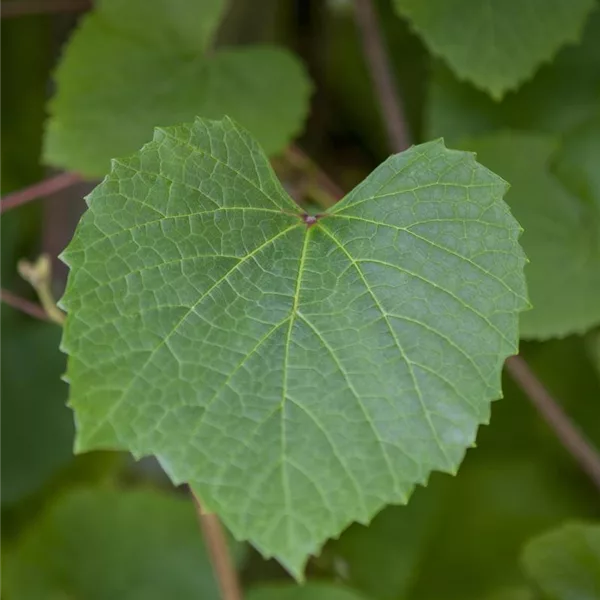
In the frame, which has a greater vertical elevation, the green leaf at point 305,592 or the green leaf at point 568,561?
the green leaf at point 568,561

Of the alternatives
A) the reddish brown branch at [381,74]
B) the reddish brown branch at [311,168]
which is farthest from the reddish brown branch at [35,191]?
the reddish brown branch at [381,74]

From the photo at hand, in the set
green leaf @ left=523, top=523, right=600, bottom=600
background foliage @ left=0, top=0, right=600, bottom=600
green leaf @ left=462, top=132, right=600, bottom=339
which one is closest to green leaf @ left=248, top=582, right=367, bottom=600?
background foliage @ left=0, top=0, right=600, bottom=600

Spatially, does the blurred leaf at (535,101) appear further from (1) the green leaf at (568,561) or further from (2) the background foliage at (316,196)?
(1) the green leaf at (568,561)

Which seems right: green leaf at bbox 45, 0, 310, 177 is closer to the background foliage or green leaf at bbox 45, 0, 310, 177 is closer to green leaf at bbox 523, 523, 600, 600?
the background foliage

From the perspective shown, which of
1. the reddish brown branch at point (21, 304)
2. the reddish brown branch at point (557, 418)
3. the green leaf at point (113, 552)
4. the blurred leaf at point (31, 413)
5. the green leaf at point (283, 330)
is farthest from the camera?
the blurred leaf at point (31, 413)

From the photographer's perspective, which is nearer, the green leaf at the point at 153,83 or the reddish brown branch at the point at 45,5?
the green leaf at the point at 153,83

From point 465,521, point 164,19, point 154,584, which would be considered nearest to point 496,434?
point 465,521

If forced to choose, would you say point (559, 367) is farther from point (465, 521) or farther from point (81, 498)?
point (81, 498)
